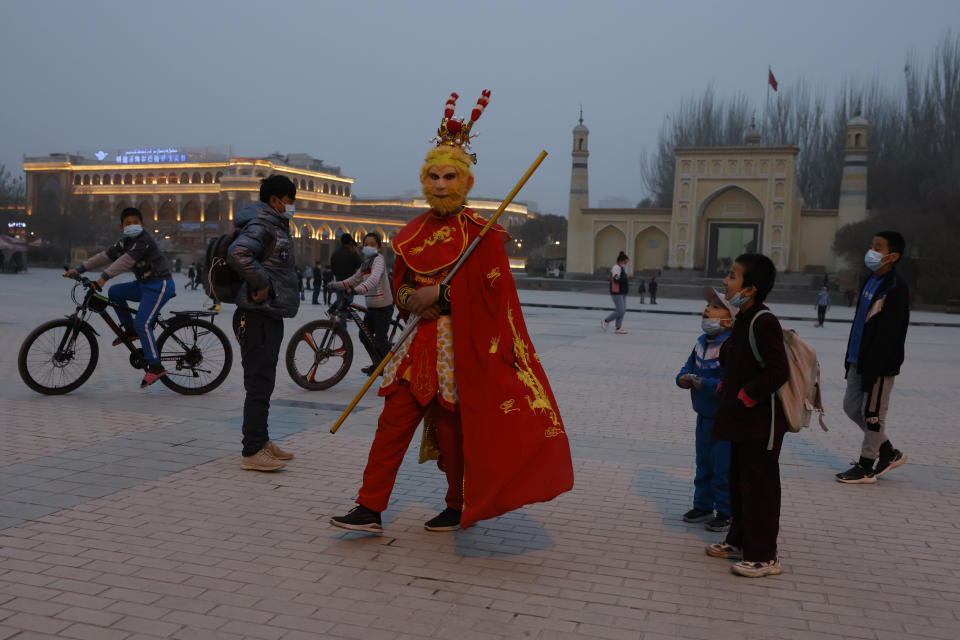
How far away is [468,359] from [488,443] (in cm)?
40

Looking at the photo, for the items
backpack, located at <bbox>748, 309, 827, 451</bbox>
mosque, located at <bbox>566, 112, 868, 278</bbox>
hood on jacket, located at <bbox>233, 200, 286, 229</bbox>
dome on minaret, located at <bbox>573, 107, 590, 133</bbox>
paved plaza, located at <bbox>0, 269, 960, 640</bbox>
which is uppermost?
dome on minaret, located at <bbox>573, 107, 590, 133</bbox>

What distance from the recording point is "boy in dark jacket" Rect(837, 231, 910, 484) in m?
5.45

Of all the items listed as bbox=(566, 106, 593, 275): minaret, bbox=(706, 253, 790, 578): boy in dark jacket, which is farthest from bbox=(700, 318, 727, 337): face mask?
bbox=(566, 106, 593, 275): minaret

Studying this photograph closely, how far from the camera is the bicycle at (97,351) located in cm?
732

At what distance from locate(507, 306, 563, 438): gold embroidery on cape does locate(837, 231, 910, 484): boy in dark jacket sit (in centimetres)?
263

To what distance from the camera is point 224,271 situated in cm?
529

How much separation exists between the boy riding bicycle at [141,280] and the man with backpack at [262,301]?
235cm

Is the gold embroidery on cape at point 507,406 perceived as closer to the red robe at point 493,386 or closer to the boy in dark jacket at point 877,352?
the red robe at point 493,386

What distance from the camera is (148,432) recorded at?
→ 6.17m

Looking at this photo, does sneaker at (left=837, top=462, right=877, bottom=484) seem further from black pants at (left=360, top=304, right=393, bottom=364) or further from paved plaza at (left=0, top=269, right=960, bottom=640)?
black pants at (left=360, top=304, right=393, bottom=364)

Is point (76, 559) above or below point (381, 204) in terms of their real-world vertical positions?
below

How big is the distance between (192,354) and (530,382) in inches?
187

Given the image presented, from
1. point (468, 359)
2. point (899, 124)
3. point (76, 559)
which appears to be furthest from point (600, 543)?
point (899, 124)

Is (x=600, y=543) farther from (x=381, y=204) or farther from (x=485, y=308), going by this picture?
(x=381, y=204)
